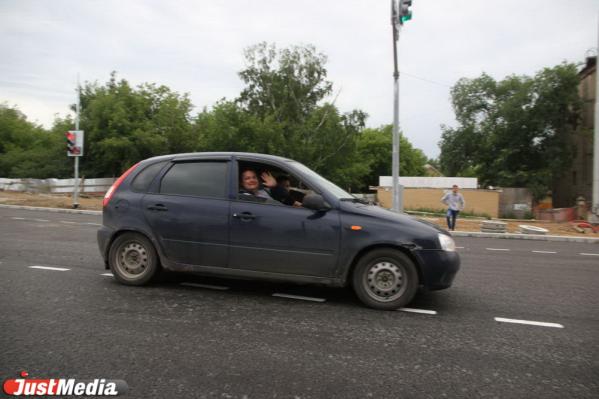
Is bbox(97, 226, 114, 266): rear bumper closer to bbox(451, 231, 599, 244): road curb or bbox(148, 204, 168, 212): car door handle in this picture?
bbox(148, 204, 168, 212): car door handle

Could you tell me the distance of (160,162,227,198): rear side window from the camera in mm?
5188

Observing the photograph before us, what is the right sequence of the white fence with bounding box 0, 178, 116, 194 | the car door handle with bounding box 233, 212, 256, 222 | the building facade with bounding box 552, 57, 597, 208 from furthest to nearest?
the building facade with bounding box 552, 57, 597, 208
the white fence with bounding box 0, 178, 116, 194
the car door handle with bounding box 233, 212, 256, 222

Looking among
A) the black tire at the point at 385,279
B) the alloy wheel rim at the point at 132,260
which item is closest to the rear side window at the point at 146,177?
the alloy wheel rim at the point at 132,260

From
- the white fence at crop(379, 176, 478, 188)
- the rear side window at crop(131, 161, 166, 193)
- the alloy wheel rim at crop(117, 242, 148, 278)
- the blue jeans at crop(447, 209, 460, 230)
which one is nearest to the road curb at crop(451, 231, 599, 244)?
the blue jeans at crop(447, 209, 460, 230)

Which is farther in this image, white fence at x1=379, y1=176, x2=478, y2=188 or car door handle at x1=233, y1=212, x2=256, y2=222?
white fence at x1=379, y1=176, x2=478, y2=188

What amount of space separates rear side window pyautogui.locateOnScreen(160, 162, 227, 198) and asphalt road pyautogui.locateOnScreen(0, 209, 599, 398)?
1223 mm

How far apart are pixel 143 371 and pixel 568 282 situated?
643cm

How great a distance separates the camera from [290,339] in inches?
147

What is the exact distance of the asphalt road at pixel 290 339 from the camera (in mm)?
2947

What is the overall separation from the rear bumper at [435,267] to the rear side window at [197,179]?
2.42m

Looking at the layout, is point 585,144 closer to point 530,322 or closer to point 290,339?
point 530,322

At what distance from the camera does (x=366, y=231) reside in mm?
4629

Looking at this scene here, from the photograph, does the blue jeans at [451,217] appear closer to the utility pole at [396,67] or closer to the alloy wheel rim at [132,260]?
the utility pole at [396,67]

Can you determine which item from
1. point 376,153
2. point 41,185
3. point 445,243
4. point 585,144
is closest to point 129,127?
point 41,185
